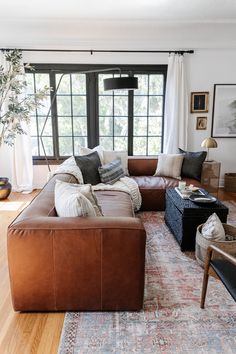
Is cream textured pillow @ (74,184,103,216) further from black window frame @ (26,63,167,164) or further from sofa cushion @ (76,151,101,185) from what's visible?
black window frame @ (26,63,167,164)


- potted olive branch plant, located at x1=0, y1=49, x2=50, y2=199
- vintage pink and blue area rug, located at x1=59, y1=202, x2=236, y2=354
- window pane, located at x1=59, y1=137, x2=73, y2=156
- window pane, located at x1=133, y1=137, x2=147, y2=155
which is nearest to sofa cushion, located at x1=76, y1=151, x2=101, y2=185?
potted olive branch plant, located at x1=0, y1=49, x2=50, y2=199

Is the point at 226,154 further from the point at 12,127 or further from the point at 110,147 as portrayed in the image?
the point at 12,127

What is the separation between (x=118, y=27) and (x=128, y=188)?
2671 mm

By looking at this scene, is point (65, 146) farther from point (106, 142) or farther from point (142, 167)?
point (142, 167)

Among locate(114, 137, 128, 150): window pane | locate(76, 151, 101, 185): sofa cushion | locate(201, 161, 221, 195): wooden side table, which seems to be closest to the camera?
locate(76, 151, 101, 185): sofa cushion

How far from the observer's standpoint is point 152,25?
4527 mm

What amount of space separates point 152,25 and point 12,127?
2720mm

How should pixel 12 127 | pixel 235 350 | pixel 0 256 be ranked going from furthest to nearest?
pixel 12 127
pixel 0 256
pixel 235 350

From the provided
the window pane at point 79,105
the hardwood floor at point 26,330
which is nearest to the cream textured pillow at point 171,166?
the window pane at point 79,105

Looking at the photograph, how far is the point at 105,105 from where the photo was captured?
5020 mm

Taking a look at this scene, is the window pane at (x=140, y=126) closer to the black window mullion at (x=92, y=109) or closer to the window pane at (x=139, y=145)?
the window pane at (x=139, y=145)

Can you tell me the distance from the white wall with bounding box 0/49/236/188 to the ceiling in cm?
15

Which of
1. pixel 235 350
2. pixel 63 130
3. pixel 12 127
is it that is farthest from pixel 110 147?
pixel 235 350

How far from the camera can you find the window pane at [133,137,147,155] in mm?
5188
